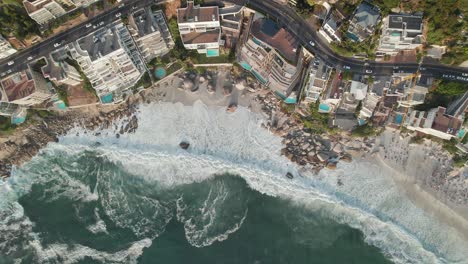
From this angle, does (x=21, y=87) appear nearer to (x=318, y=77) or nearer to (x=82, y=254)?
(x=82, y=254)

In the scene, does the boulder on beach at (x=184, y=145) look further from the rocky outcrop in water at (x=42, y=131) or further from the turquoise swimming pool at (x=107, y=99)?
the turquoise swimming pool at (x=107, y=99)

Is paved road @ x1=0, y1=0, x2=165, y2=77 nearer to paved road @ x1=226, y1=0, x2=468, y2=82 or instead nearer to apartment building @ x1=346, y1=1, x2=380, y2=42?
paved road @ x1=226, y1=0, x2=468, y2=82

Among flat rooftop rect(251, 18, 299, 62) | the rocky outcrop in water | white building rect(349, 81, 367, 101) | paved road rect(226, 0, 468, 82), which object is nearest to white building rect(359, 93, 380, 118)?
white building rect(349, 81, 367, 101)

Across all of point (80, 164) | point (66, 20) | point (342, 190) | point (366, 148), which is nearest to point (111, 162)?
point (80, 164)

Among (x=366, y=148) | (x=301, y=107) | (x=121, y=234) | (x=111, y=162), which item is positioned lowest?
(x=121, y=234)

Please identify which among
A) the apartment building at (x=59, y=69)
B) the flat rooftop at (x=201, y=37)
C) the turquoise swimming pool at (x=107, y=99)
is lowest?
the turquoise swimming pool at (x=107, y=99)

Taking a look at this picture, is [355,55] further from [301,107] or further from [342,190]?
[342,190]

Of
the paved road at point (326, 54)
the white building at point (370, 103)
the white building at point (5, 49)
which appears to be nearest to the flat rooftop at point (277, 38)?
the paved road at point (326, 54)
